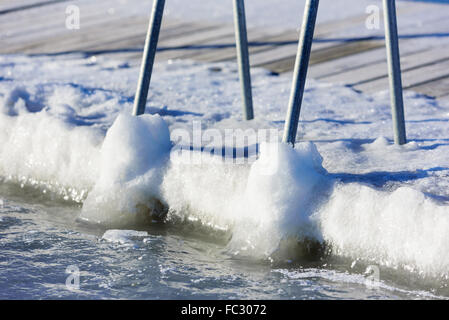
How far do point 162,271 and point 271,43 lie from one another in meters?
3.07

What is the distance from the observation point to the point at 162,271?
282cm

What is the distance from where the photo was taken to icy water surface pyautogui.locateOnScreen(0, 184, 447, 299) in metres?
2.62

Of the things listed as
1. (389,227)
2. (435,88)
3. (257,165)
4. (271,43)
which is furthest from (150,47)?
(271,43)

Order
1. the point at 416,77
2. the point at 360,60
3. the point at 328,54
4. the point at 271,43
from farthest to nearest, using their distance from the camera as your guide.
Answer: the point at 271,43 < the point at 328,54 < the point at 360,60 < the point at 416,77

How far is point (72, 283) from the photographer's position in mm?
2744

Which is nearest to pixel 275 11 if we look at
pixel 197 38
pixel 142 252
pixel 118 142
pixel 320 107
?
pixel 197 38

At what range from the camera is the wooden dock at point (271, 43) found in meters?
4.72

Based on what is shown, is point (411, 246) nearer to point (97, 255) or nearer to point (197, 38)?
point (97, 255)

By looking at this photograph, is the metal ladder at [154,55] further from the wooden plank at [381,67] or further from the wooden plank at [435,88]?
the wooden plank at [435,88]

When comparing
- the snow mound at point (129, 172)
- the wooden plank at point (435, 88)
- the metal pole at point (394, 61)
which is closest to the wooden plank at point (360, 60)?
the wooden plank at point (435, 88)

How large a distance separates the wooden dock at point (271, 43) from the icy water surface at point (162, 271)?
1842mm

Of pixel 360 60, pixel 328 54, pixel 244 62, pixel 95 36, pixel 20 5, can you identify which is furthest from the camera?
pixel 20 5

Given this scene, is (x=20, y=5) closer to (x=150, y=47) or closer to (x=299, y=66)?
(x=150, y=47)

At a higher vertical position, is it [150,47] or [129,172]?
[150,47]
